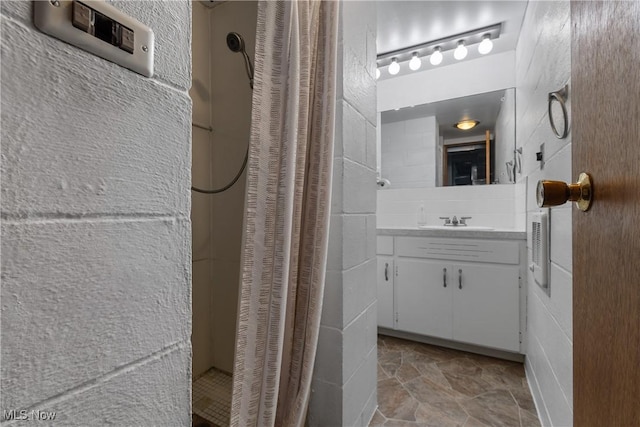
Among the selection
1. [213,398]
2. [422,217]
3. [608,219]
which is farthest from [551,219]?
[213,398]

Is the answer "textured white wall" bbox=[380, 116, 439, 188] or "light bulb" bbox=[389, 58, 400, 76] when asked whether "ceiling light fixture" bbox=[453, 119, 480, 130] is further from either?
"light bulb" bbox=[389, 58, 400, 76]

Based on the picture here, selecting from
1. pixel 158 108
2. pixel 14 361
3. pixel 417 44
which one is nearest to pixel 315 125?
pixel 158 108

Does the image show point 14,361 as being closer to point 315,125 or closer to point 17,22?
point 17,22

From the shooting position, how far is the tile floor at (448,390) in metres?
1.42

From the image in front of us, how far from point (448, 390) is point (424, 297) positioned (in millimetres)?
591

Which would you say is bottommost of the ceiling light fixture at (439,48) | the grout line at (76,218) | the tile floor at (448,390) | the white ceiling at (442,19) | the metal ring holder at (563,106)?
the tile floor at (448,390)

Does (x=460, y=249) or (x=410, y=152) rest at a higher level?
(x=410, y=152)

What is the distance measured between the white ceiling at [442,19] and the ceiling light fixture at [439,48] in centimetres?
3

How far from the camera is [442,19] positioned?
6.50 ft

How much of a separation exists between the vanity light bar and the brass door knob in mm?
2063

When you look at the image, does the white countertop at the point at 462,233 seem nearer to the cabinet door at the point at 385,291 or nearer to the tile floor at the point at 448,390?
the cabinet door at the point at 385,291

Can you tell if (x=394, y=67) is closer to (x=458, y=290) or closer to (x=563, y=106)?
(x=563, y=106)

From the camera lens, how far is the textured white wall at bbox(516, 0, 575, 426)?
101cm

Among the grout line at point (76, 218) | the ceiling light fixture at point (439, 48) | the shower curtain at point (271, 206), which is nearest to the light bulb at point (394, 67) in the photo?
the ceiling light fixture at point (439, 48)
